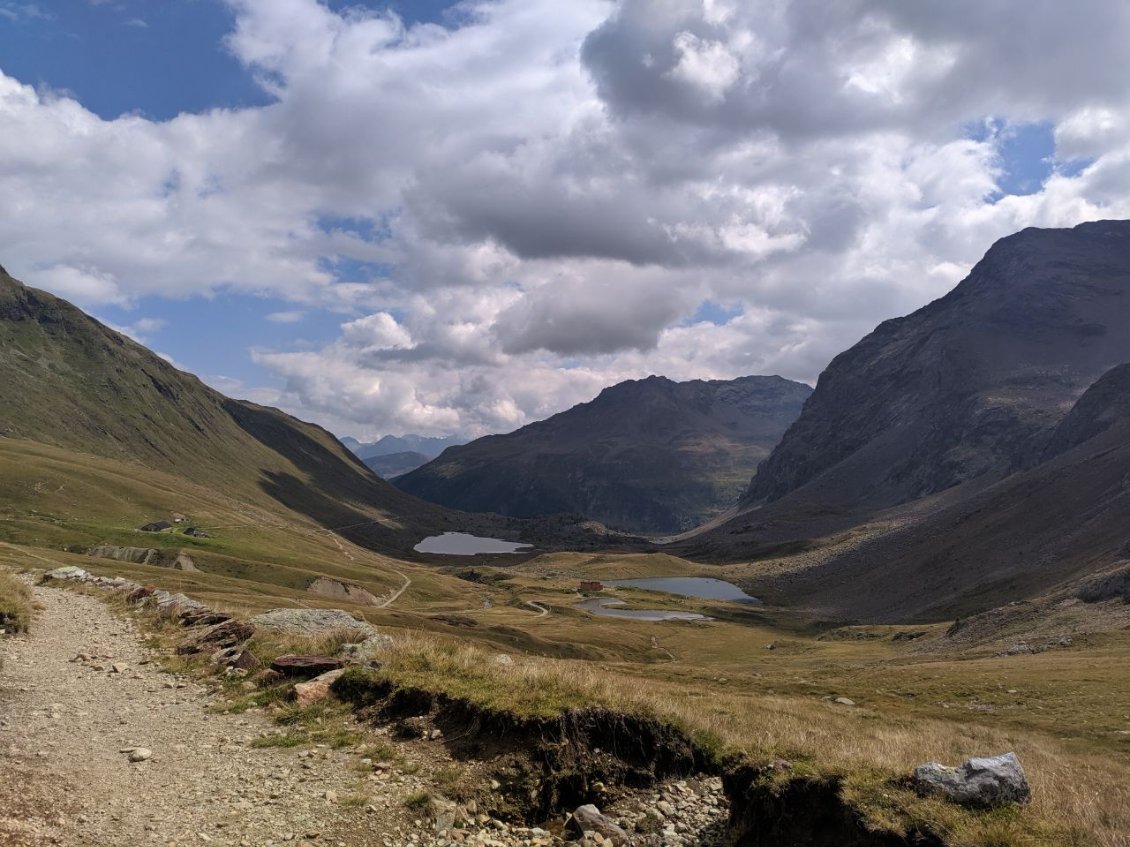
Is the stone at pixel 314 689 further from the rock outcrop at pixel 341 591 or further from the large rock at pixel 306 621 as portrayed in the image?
the rock outcrop at pixel 341 591

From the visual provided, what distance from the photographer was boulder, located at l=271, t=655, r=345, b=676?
2202 cm

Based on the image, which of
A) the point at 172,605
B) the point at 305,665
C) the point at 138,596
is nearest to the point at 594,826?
the point at 305,665

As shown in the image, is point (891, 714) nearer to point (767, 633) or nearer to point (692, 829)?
point (692, 829)

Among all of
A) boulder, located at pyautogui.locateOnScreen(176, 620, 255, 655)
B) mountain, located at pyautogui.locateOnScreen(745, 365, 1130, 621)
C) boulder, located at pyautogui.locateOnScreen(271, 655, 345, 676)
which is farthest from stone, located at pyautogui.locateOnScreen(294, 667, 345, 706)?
mountain, located at pyautogui.locateOnScreen(745, 365, 1130, 621)

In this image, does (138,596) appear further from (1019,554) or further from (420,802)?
(1019,554)

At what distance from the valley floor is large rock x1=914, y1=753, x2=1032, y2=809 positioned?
10.3 m

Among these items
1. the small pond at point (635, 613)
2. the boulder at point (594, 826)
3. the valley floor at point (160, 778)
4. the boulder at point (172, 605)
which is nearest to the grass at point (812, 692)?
the valley floor at point (160, 778)

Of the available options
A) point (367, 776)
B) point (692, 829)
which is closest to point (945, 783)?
point (692, 829)

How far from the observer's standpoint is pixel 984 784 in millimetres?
12406

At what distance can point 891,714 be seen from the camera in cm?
3956

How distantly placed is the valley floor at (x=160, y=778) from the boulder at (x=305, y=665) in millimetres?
2336

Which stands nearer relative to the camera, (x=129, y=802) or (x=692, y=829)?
(x=129, y=802)

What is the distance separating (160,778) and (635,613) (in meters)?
177

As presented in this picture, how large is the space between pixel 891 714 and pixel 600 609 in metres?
151
